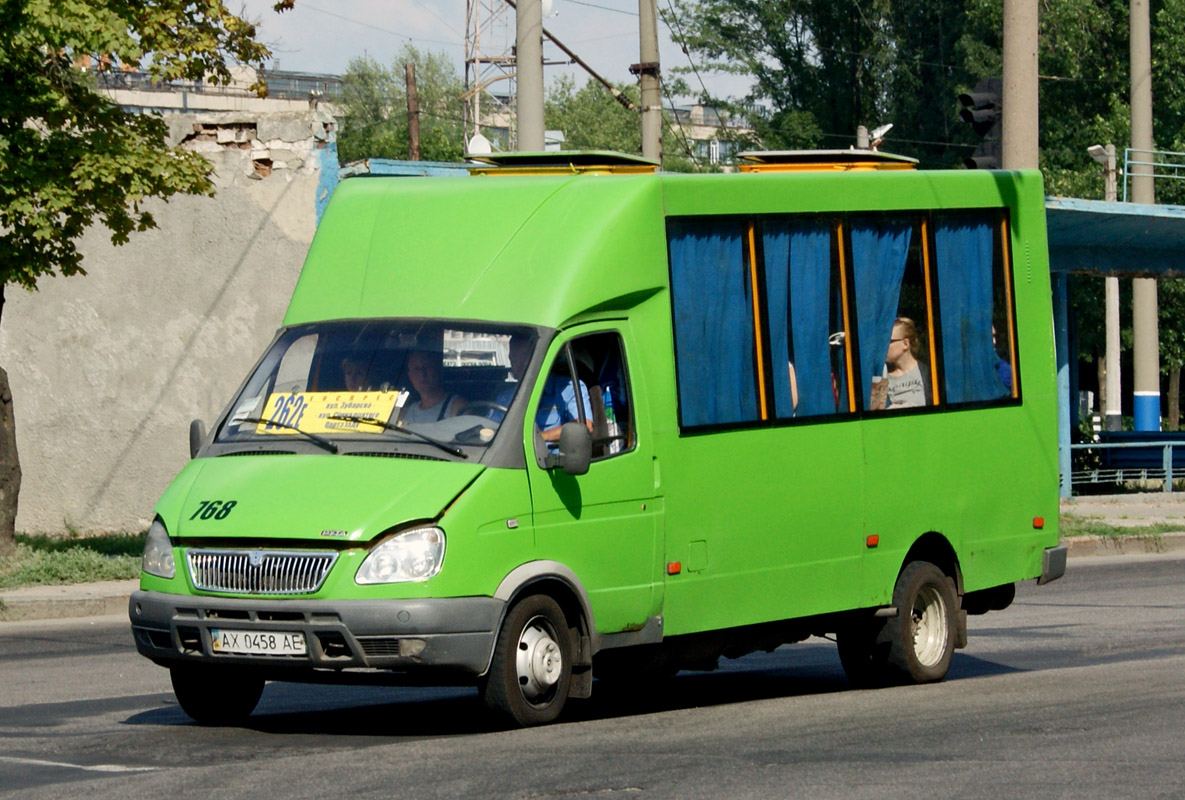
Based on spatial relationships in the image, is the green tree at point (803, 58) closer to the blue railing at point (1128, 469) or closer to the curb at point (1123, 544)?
the blue railing at point (1128, 469)

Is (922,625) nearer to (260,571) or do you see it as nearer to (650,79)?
(260,571)

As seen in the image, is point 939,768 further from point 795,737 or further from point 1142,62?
point 1142,62

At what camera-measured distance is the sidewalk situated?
15.3 meters

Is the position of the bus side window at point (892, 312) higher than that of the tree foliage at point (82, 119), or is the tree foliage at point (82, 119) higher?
the tree foliage at point (82, 119)

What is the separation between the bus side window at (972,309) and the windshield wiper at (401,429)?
3989 mm

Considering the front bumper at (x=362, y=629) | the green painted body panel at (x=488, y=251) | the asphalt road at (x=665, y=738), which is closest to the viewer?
the asphalt road at (x=665, y=738)

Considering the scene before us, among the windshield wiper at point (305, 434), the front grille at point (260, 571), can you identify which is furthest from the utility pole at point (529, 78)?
the front grille at point (260, 571)

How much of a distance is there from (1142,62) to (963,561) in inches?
1145

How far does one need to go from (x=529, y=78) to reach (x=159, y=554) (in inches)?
433

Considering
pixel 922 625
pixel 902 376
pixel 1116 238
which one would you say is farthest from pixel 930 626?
pixel 1116 238

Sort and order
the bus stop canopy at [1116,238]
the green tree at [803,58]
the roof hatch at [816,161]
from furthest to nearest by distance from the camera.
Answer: the green tree at [803,58], the bus stop canopy at [1116,238], the roof hatch at [816,161]

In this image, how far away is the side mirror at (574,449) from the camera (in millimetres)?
8523

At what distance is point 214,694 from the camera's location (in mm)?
8891

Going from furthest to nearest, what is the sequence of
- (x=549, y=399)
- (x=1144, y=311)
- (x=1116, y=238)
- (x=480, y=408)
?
1. (x=1144, y=311)
2. (x=1116, y=238)
3. (x=549, y=399)
4. (x=480, y=408)
